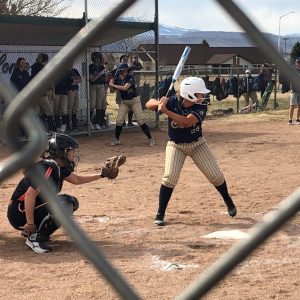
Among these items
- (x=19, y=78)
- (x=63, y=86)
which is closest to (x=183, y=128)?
(x=19, y=78)

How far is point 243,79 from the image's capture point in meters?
20.8

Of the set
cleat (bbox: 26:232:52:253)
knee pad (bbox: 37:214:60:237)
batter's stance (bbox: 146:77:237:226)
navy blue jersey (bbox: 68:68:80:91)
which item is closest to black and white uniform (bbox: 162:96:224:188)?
batter's stance (bbox: 146:77:237:226)

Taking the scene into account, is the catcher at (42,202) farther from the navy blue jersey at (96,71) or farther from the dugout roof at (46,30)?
the navy blue jersey at (96,71)

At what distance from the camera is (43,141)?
46.6 inches

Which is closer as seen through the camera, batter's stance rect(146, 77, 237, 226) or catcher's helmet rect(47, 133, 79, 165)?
catcher's helmet rect(47, 133, 79, 165)

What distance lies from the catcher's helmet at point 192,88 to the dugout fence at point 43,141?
4.35 m

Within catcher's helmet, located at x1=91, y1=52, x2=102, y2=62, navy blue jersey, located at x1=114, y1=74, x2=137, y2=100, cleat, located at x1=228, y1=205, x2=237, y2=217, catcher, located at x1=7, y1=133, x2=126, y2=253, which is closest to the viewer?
catcher, located at x1=7, y1=133, x2=126, y2=253

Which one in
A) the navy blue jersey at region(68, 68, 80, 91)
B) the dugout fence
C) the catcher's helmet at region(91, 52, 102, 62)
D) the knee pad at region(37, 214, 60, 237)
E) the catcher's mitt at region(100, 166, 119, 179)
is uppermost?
the dugout fence

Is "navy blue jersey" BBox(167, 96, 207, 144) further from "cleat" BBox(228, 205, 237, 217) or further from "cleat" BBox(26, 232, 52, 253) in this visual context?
"cleat" BBox(26, 232, 52, 253)

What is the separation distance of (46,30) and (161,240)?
875 cm

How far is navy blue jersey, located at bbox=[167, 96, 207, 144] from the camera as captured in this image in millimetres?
5609

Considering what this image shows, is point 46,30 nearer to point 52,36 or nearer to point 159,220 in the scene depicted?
point 52,36

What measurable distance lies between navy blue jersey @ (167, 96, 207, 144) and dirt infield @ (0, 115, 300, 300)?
2.78 ft

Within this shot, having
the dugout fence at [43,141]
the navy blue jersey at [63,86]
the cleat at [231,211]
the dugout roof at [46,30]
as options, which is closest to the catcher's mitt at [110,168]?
the cleat at [231,211]
